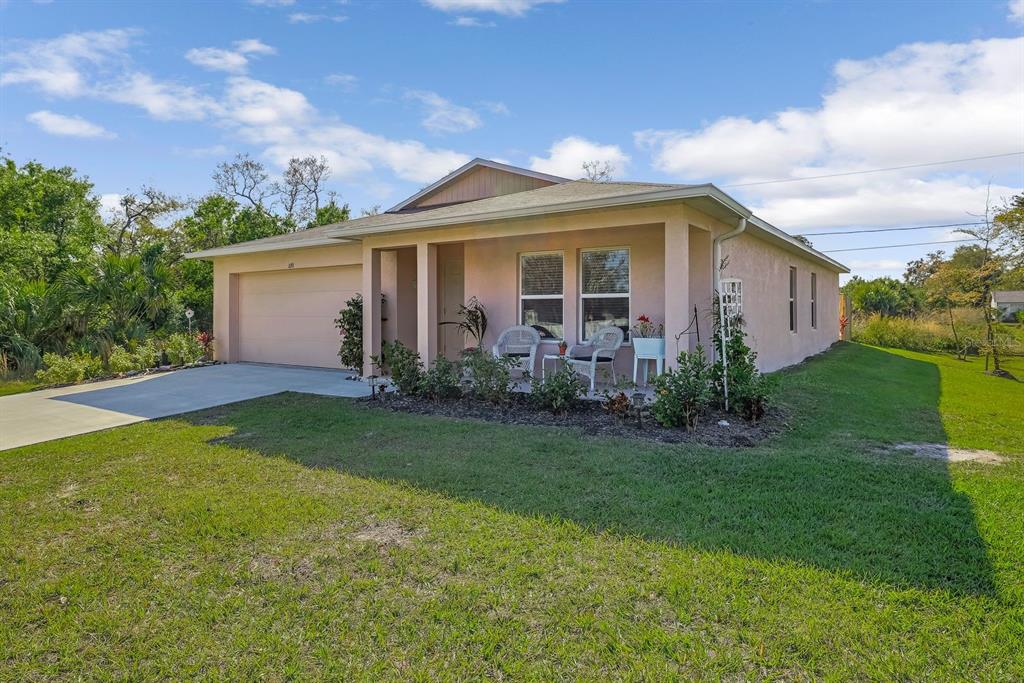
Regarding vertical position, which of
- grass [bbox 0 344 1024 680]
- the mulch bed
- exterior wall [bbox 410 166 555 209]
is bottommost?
grass [bbox 0 344 1024 680]

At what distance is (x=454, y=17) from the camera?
431 inches

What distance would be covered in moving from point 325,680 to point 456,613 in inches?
25.3

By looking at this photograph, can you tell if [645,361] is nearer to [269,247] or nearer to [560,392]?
[560,392]

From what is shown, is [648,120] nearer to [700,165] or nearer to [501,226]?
[700,165]

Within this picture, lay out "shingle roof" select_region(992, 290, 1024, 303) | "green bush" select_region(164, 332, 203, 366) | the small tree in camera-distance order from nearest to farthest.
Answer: "green bush" select_region(164, 332, 203, 366), the small tree, "shingle roof" select_region(992, 290, 1024, 303)

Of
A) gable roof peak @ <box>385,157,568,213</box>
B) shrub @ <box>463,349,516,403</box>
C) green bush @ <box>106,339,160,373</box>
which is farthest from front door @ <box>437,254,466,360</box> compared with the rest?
green bush @ <box>106,339,160,373</box>

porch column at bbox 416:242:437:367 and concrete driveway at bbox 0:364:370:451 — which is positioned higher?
porch column at bbox 416:242:437:367

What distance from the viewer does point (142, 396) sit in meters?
8.84

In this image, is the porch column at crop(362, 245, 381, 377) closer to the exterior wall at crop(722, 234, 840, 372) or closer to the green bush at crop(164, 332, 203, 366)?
the green bush at crop(164, 332, 203, 366)

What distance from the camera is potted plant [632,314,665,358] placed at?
789cm

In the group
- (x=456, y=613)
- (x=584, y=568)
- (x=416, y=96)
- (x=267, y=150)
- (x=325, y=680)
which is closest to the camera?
(x=325, y=680)

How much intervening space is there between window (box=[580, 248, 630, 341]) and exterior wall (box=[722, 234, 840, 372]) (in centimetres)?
156

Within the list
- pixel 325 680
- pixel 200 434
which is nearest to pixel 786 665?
pixel 325 680

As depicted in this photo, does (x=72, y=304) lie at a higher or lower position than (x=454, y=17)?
lower
